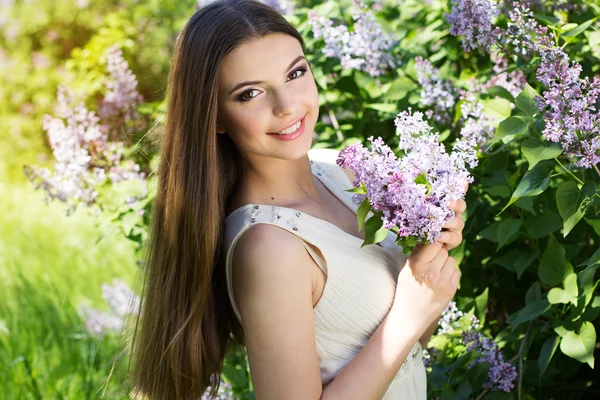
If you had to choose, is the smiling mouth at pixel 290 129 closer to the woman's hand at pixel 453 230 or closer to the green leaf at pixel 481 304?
the woman's hand at pixel 453 230

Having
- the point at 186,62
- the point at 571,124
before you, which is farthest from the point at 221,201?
the point at 571,124

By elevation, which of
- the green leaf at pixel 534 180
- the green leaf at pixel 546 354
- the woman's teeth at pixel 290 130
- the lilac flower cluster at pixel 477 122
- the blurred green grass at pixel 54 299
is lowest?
the blurred green grass at pixel 54 299

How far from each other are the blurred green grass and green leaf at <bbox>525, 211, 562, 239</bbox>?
Answer: 109 cm

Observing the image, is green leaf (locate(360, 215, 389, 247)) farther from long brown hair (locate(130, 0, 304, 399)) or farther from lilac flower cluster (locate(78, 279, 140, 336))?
lilac flower cluster (locate(78, 279, 140, 336))

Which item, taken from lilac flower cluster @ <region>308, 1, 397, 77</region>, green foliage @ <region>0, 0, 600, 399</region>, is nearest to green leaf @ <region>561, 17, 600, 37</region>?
green foliage @ <region>0, 0, 600, 399</region>

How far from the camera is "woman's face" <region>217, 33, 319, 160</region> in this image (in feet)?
5.58

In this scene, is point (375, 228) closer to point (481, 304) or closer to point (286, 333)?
point (286, 333)

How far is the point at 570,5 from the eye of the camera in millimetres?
2240

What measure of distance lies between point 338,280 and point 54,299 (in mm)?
2689

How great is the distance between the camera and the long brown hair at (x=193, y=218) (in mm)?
1725

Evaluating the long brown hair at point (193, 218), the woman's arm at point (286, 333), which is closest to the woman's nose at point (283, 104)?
the long brown hair at point (193, 218)

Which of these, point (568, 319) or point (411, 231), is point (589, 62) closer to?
→ point (568, 319)

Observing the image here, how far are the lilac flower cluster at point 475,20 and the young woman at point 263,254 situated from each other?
17.1 inches

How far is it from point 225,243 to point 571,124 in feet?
2.47
